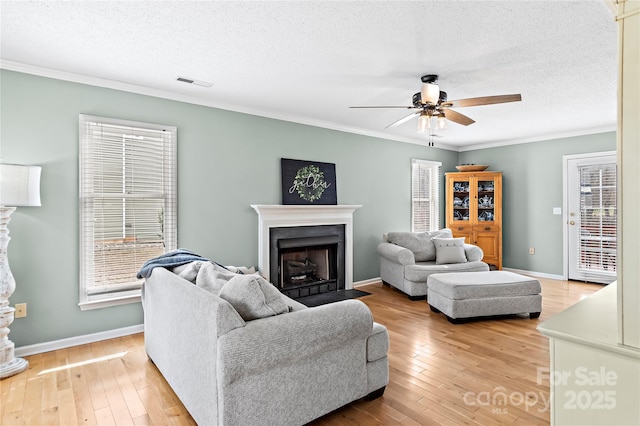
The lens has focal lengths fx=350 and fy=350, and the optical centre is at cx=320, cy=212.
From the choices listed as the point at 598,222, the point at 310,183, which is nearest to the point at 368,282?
the point at 310,183

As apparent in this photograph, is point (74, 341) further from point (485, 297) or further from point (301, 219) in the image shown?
point (485, 297)

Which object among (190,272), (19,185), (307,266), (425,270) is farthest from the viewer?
(307,266)

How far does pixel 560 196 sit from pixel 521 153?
0.98m

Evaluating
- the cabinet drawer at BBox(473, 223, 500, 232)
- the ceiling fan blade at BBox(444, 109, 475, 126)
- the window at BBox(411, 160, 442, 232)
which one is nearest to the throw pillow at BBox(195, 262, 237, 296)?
the ceiling fan blade at BBox(444, 109, 475, 126)

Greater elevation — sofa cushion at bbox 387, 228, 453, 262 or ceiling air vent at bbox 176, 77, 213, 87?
ceiling air vent at bbox 176, 77, 213, 87

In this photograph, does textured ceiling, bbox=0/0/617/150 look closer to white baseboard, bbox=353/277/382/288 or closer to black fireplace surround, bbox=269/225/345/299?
black fireplace surround, bbox=269/225/345/299

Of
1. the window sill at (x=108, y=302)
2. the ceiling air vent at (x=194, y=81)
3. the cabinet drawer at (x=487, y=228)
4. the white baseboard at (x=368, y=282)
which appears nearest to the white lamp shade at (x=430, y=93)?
the ceiling air vent at (x=194, y=81)

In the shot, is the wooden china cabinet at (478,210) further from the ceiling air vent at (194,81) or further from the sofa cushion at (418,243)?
the ceiling air vent at (194,81)

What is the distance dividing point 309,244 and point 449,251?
A: 2.05 m

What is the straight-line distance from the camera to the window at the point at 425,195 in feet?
20.5

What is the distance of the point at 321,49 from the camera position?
264 cm

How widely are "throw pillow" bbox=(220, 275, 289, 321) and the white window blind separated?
5.65 metres

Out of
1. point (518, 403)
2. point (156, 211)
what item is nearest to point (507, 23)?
point (518, 403)

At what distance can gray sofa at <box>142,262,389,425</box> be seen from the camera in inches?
64.7
